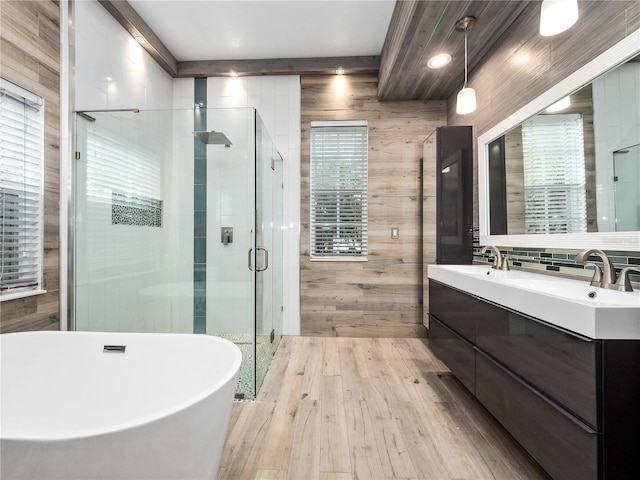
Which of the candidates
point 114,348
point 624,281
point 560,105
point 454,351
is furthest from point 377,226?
point 114,348

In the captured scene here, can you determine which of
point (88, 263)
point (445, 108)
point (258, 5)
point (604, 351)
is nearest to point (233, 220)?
point (88, 263)

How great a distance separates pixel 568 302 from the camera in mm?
1027

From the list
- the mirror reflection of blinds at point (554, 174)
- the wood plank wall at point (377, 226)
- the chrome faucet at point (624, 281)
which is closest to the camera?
the chrome faucet at point (624, 281)

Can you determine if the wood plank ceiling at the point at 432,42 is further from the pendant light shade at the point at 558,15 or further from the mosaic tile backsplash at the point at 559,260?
the mosaic tile backsplash at the point at 559,260

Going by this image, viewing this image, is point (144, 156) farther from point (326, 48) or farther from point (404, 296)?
point (404, 296)

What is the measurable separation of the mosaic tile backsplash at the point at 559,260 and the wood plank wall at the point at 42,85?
309 cm

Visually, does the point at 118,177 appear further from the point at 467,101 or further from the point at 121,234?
the point at 467,101

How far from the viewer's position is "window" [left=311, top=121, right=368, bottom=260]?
325 cm

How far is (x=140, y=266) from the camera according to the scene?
2117 mm

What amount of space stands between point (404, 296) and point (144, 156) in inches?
105

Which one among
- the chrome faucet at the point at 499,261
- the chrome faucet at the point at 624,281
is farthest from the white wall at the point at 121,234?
the chrome faucet at the point at 624,281

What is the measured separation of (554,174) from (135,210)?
2.70m

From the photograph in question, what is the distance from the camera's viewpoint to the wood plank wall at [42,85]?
1.62 m

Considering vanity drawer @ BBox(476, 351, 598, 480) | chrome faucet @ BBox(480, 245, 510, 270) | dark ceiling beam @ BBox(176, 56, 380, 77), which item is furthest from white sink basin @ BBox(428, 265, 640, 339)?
dark ceiling beam @ BBox(176, 56, 380, 77)
